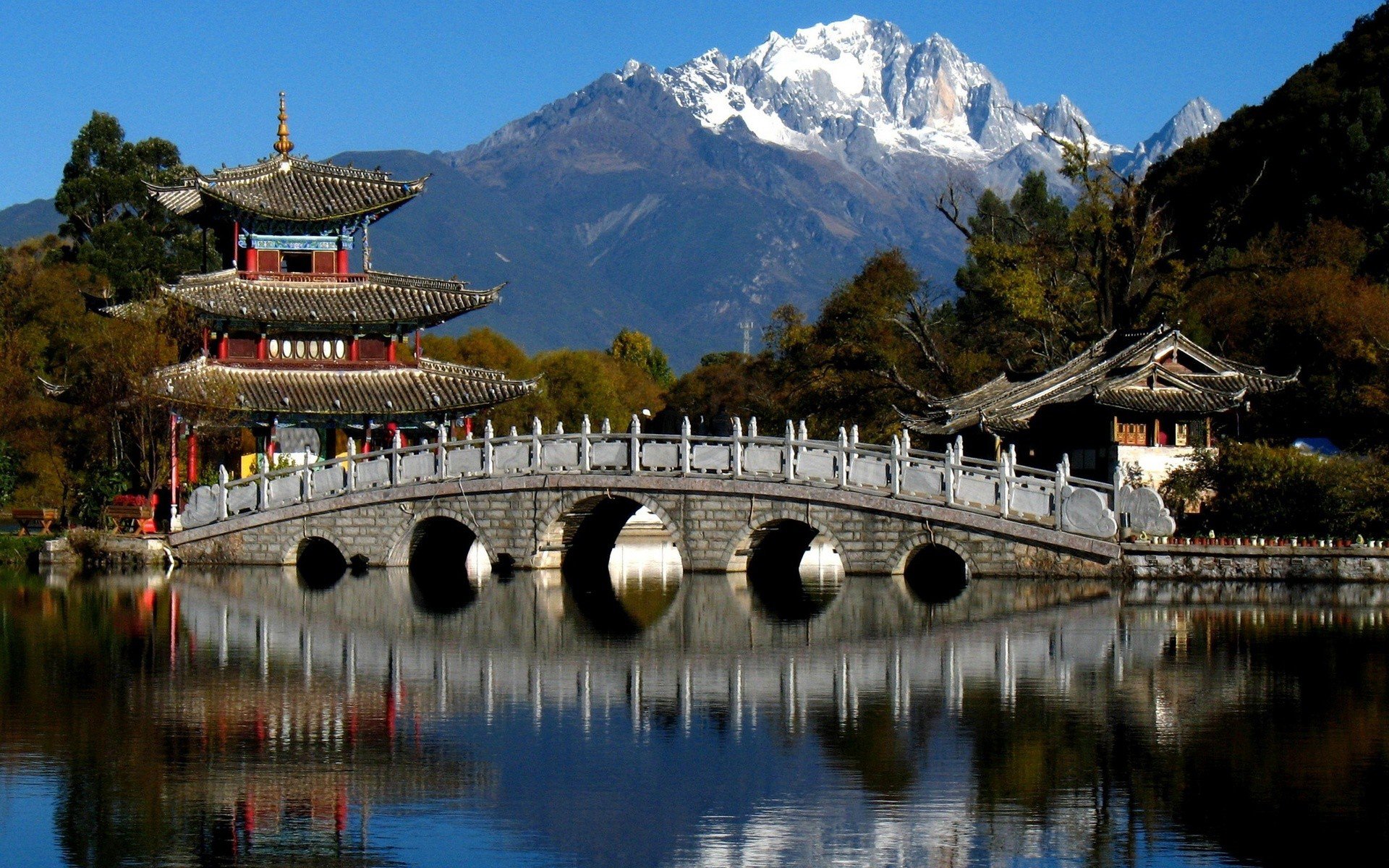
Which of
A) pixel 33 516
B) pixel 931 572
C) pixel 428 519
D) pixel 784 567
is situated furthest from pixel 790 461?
pixel 33 516

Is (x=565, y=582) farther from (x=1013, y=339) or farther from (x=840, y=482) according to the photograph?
(x=1013, y=339)

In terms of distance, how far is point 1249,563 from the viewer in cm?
3269

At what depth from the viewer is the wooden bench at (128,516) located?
39.9 m

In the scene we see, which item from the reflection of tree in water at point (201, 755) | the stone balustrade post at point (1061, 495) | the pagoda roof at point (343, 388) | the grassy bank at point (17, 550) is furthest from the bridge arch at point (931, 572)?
the grassy bank at point (17, 550)

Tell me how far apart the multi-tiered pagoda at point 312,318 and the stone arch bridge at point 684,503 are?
5.08 meters

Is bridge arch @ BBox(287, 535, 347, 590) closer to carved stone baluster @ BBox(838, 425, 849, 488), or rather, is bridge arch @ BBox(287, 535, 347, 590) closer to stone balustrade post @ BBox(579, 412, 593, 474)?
stone balustrade post @ BBox(579, 412, 593, 474)

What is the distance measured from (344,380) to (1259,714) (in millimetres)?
29789

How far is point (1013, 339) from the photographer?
5109 centimetres

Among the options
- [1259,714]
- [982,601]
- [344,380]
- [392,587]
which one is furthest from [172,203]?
[1259,714]

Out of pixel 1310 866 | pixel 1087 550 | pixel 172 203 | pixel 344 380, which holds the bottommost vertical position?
pixel 1310 866

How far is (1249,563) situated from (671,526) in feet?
35.4

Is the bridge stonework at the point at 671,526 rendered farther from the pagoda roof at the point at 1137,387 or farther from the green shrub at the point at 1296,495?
the pagoda roof at the point at 1137,387

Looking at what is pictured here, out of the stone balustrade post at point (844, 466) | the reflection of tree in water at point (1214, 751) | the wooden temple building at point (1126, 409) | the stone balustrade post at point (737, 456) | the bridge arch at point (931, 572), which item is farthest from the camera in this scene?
the wooden temple building at point (1126, 409)

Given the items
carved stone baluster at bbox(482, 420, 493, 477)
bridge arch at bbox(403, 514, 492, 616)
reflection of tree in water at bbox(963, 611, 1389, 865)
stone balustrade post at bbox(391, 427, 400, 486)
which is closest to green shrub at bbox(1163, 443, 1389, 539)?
reflection of tree in water at bbox(963, 611, 1389, 865)
